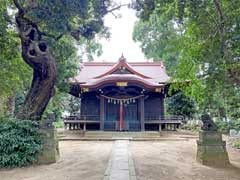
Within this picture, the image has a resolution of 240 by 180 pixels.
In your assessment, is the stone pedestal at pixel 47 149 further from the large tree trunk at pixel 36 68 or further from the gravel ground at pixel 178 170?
the gravel ground at pixel 178 170

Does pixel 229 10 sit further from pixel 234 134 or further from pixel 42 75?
pixel 234 134

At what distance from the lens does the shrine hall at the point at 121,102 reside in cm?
1633

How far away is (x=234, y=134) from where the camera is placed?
1567cm

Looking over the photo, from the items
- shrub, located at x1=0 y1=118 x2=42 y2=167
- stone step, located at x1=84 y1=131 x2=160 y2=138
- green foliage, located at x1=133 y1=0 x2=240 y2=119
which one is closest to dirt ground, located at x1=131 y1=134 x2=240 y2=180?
green foliage, located at x1=133 y1=0 x2=240 y2=119

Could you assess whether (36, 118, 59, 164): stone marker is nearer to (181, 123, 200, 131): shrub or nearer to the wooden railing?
the wooden railing

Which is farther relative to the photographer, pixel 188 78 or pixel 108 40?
pixel 108 40

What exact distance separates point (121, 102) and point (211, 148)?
9640mm

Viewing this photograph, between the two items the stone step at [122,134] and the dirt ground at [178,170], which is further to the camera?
the stone step at [122,134]

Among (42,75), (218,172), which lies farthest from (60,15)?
(218,172)

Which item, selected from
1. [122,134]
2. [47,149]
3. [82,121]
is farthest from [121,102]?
[47,149]

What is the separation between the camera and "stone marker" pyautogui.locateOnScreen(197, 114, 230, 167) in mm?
7828

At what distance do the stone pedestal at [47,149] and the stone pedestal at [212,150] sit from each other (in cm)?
452

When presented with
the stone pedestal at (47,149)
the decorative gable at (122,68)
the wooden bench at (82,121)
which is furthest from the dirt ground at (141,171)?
the decorative gable at (122,68)

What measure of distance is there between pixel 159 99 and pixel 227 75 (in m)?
11.1
